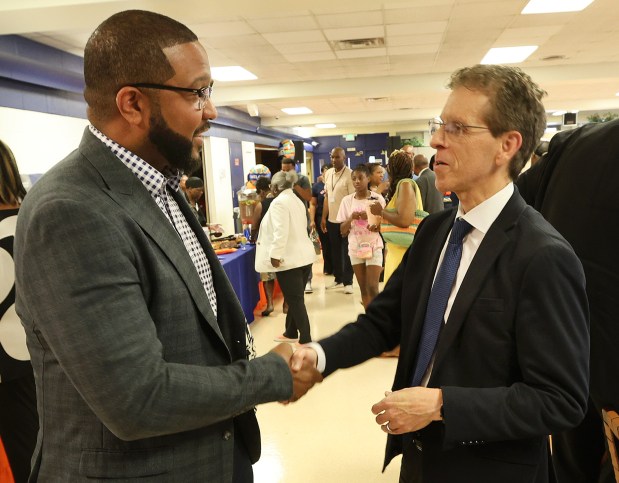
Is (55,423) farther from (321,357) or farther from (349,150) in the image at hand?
(349,150)

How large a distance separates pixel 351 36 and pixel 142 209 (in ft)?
20.0

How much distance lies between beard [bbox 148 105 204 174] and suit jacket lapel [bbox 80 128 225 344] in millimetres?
105

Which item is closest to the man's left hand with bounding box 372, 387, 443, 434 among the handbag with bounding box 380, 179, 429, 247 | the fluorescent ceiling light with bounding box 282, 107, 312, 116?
the handbag with bounding box 380, 179, 429, 247

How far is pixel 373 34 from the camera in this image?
6426mm

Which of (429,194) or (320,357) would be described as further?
(429,194)

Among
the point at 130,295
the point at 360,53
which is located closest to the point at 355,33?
the point at 360,53

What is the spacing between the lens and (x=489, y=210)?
128 cm

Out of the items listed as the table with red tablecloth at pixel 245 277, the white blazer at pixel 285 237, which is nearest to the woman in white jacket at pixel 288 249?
the white blazer at pixel 285 237

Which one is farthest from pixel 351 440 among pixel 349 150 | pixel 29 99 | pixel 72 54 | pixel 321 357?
pixel 349 150

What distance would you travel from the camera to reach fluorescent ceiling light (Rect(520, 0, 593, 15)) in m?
5.43

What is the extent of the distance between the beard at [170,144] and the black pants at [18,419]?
1568mm

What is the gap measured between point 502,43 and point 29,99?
6344 millimetres

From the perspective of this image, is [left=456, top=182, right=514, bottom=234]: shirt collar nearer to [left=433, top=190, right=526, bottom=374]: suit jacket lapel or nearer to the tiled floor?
[left=433, top=190, right=526, bottom=374]: suit jacket lapel

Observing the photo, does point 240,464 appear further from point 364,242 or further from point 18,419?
point 364,242
